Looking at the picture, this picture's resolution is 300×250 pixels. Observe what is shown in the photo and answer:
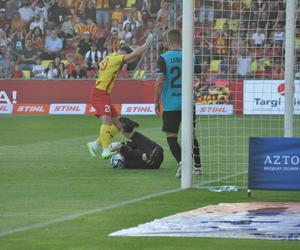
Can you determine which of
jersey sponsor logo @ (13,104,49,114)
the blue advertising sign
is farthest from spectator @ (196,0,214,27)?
the blue advertising sign

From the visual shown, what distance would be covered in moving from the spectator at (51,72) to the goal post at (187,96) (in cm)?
2194

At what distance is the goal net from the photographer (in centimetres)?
2277

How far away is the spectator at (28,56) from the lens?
3610 cm

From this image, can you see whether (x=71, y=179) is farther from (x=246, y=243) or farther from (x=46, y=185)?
(x=246, y=243)

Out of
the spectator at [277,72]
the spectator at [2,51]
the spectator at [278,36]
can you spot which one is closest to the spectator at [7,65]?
the spectator at [2,51]

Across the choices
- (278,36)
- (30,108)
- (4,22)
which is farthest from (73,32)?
(278,36)

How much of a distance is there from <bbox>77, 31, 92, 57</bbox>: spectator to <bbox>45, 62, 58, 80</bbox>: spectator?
5.62 feet

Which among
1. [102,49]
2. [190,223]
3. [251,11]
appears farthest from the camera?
[102,49]

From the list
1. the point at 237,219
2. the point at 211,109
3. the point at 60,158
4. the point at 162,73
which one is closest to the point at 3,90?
the point at 211,109

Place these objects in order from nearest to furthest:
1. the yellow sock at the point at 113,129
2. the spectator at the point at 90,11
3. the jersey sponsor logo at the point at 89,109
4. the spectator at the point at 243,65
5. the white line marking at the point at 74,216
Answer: the white line marking at the point at 74,216, the yellow sock at the point at 113,129, the spectator at the point at 243,65, the jersey sponsor logo at the point at 89,109, the spectator at the point at 90,11

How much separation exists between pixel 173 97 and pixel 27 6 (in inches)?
983

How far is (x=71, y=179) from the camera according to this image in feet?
45.6

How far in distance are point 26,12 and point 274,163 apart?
28.0m

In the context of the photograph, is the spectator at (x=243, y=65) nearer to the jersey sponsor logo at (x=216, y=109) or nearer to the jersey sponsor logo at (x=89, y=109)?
the jersey sponsor logo at (x=216, y=109)
